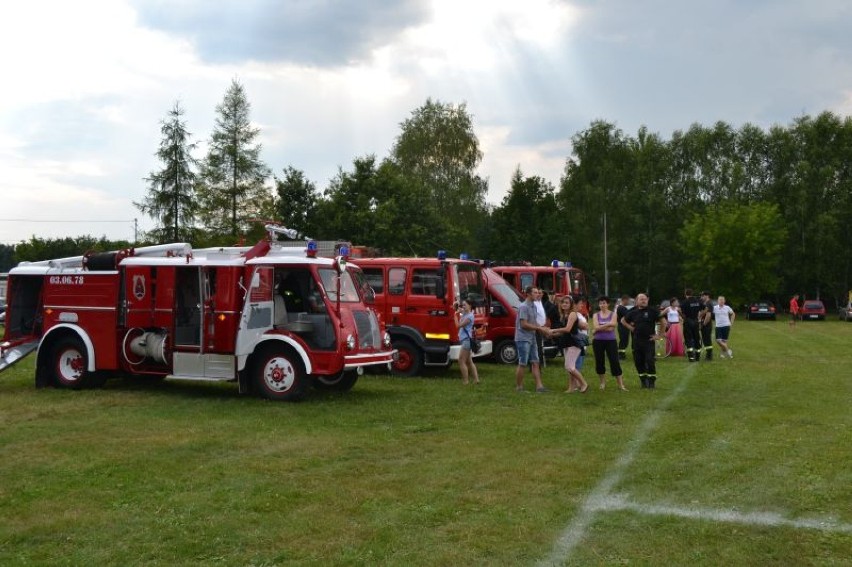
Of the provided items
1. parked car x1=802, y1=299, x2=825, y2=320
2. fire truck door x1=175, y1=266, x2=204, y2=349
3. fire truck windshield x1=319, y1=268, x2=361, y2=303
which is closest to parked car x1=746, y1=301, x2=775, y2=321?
parked car x1=802, y1=299, x2=825, y2=320

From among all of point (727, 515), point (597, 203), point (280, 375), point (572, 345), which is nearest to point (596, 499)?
point (727, 515)

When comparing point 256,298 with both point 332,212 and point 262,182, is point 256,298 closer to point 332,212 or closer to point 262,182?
point 332,212

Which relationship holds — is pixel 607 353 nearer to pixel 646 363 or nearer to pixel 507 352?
pixel 646 363

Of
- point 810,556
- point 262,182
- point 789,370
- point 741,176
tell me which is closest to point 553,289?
point 789,370

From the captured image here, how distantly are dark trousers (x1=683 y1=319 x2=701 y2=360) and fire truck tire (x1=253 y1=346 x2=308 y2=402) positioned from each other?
1058 cm

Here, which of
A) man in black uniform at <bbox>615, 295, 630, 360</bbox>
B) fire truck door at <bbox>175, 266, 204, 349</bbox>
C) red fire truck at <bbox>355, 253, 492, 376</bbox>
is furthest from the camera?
man in black uniform at <bbox>615, 295, 630, 360</bbox>

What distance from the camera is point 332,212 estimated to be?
46.1 meters

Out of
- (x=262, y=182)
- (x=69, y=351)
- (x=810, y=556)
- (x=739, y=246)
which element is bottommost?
(x=810, y=556)

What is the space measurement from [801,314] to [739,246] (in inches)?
291

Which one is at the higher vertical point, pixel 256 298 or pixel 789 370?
pixel 256 298

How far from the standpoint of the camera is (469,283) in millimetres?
16641

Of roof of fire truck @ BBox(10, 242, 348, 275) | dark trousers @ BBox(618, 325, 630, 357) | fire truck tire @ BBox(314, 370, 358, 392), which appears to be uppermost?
roof of fire truck @ BBox(10, 242, 348, 275)

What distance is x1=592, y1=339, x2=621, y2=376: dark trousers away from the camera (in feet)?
45.5

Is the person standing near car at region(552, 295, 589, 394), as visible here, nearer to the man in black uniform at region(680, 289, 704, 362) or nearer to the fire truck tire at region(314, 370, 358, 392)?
the fire truck tire at region(314, 370, 358, 392)
